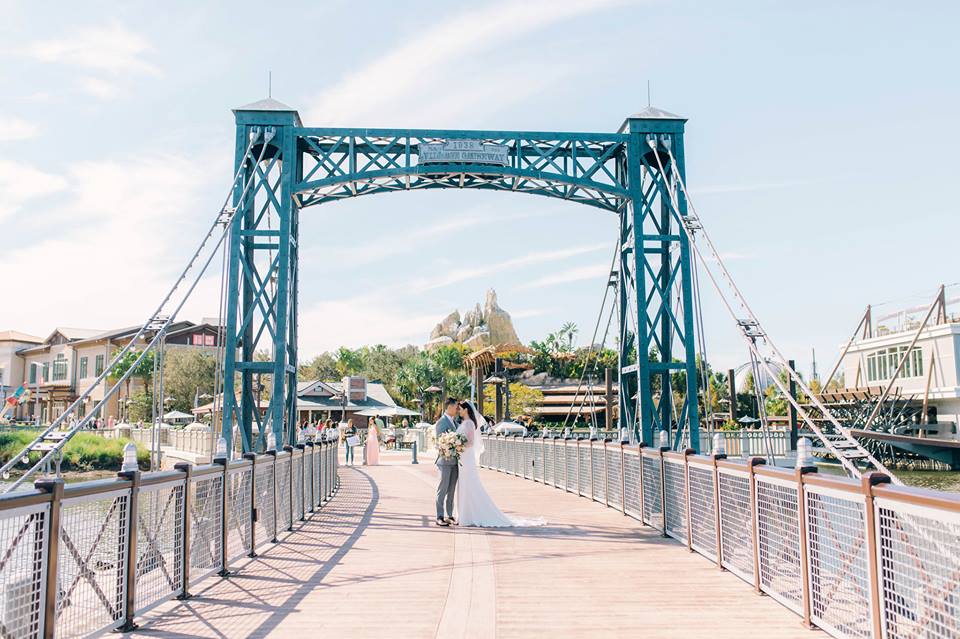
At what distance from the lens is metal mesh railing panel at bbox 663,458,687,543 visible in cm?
988

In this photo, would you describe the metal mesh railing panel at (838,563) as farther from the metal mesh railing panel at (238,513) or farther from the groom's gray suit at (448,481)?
the groom's gray suit at (448,481)

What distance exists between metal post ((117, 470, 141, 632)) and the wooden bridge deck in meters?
0.17

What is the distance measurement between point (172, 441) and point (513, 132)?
37.2 meters

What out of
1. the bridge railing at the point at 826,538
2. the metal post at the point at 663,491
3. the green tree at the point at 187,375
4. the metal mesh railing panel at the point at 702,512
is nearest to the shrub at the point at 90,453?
the green tree at the point at 187,375

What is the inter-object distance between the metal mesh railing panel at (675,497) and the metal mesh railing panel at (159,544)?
5.45 m

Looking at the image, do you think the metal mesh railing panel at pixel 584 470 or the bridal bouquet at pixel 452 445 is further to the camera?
the metal mesh railing panel at pixel 584 470

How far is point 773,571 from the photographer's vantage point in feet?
22.9

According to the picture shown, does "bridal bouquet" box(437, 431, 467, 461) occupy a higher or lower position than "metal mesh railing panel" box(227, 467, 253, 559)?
higher

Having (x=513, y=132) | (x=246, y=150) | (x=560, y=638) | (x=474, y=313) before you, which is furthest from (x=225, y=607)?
(x=474, y=313)

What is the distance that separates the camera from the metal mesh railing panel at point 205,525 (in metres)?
7.47

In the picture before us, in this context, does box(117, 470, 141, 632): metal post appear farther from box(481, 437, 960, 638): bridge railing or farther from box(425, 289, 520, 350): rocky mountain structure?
box(425, 289, 520, 350): rocky mountain structure

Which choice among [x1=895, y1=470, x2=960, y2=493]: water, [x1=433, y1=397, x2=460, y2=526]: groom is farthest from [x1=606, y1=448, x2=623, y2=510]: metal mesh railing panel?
[x1=895, y1=470, x2=960, y2=493]: water

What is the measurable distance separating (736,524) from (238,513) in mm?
5043

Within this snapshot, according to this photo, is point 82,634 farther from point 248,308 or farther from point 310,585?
point 248,308
